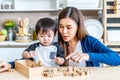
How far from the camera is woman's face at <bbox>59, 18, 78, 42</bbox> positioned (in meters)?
1.68

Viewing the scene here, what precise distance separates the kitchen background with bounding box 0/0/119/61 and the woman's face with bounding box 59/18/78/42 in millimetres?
1462

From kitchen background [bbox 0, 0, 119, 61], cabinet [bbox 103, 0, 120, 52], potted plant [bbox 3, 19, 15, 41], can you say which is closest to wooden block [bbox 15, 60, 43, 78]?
kitchen background [bbox 0, 0, 119, 61]

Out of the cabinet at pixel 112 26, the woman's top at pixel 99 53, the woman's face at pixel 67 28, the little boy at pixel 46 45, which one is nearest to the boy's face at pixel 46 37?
the little boy at pixel 46 45

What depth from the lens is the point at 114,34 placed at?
3146 mm

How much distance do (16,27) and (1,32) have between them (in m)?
0.29

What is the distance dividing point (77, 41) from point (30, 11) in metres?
1.81

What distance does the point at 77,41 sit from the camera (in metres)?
1.85

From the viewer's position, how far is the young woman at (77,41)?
1610mm

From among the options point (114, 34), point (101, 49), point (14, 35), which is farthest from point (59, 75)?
point (14, 35)

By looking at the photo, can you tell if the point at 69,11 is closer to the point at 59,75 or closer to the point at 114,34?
the point at 59,75

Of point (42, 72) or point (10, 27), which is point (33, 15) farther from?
point (42, 72)

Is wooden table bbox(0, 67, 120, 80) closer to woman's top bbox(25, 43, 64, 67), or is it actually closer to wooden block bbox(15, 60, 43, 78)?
wooden block bbox(15, 60, 43, 78)

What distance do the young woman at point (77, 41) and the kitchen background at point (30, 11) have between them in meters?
1.37

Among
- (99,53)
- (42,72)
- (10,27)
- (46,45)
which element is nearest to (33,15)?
(10,27)
